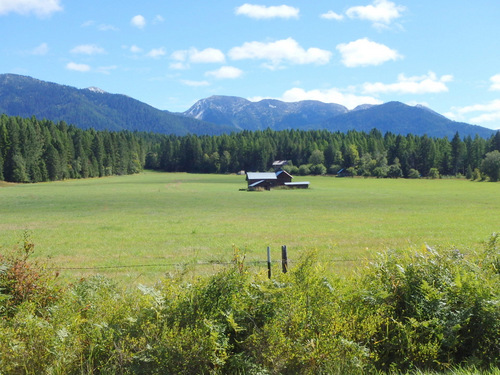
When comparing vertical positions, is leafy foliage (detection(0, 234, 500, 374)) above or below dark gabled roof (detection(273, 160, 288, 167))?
below

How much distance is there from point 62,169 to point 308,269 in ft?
422

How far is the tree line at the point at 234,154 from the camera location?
110 m

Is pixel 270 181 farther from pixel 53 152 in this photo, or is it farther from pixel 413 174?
pixel 53 152

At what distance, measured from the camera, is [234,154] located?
6673 inches

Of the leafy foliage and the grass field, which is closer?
the leafy foliage

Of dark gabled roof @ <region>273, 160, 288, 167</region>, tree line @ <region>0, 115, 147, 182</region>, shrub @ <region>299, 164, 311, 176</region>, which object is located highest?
tree line @ <region>0, 115, 147, 182</region>

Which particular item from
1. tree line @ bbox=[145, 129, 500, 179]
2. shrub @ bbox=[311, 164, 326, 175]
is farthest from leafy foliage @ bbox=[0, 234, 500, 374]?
shrub @ bbox=[311, 164, 326, 175]

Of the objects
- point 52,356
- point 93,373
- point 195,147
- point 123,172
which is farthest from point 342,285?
point 195,147

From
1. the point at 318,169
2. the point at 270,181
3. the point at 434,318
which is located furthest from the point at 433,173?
the point at 434,318

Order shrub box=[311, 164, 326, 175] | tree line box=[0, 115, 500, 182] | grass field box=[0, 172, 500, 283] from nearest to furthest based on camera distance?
grass field box=[0, 172, 500, 283] < tree line box=[0, 115, 500, 182] < shrub box=[311, 164, 326, 175]

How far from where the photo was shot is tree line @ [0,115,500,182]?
110 m

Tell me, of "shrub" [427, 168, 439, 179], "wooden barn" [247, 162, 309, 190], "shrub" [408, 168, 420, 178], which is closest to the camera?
"wooden barn" [247, 162, 309, 190]

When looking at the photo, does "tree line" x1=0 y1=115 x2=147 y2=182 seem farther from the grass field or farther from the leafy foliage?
the leafy foliage

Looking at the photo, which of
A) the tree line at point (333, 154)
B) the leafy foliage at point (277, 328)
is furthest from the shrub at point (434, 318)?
the tree line at point (333, 154)
